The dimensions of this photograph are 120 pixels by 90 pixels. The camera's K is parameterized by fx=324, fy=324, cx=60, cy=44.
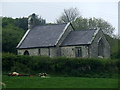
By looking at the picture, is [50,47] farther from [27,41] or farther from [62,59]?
[62,59]

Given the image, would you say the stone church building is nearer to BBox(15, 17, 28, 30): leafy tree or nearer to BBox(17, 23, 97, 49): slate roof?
BBox(17, 23, 97, 49): slate roof

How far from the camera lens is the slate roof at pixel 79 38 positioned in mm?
46269

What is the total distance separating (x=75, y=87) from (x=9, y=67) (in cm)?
1600

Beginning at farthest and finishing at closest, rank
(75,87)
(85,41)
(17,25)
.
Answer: (17,25) < (85,41) < (75,87)

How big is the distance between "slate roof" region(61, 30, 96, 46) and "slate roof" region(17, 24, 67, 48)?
1527 millimetres

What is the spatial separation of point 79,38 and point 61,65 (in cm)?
1168

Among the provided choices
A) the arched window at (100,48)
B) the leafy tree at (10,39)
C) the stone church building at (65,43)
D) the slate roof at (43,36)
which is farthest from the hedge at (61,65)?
the leafy tree at (10,39)

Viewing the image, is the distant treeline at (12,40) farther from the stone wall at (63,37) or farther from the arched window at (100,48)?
the stone wall at (63,37)

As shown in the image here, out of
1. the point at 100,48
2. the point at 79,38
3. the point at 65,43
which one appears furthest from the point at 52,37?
the point at 100,48

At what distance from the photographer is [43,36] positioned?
164ft

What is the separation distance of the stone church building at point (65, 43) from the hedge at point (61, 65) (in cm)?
850

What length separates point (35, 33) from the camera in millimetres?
51812

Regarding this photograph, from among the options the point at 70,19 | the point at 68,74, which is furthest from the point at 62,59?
the point at 70,19

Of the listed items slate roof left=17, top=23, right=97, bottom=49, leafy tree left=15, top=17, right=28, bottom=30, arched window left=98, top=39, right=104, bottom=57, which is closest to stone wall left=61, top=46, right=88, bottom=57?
slate roof left=17, top=23, right=97, bottom=49
